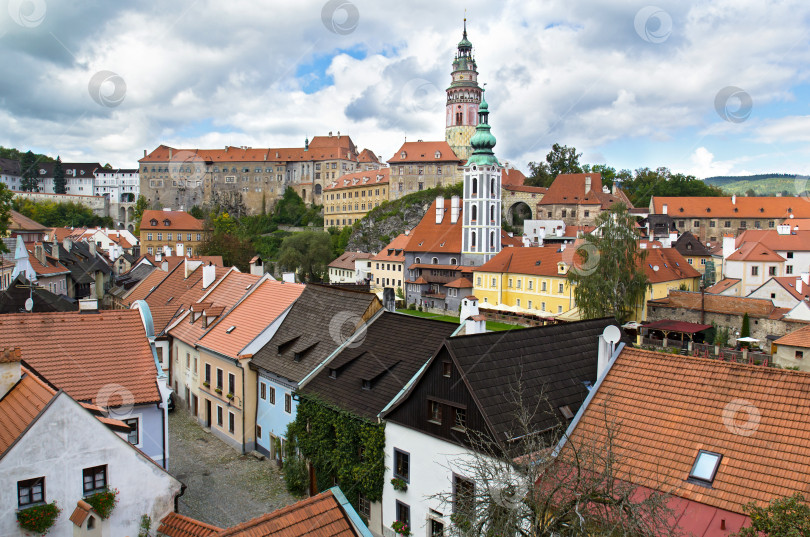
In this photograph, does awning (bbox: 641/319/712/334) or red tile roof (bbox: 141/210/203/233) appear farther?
red tile roof (bbox: 141/210/203/233)

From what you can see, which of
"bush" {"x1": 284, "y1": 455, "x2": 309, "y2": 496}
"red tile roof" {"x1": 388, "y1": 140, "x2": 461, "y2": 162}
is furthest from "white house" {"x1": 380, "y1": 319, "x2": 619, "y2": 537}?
"red tile roof" {"x1": 388, "y1": 140, "x2": 461, "y2": 162}

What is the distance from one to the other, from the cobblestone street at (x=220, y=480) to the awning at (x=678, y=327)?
97.6 feet

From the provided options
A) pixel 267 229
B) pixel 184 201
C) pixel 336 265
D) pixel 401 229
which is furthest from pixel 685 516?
pixel 184 201

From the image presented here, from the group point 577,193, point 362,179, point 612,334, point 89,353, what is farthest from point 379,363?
point 362,179

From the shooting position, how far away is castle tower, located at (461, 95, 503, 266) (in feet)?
223

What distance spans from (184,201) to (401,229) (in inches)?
2480

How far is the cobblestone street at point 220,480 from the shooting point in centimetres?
1758

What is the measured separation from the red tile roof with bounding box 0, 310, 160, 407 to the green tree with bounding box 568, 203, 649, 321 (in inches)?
1233

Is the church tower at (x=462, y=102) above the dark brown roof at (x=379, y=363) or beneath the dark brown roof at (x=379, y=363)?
above

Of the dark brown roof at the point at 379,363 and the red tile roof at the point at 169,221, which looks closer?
the dark brown roof at the point at 379,363

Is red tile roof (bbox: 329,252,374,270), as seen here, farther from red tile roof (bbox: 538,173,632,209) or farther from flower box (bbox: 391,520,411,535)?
flower box (bbox: 391,520,411,535)

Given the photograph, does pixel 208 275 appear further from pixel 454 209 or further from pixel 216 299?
pixel 454 209

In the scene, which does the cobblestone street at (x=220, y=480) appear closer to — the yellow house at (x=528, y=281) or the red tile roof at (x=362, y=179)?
the yellow house at (x=528, y=281)

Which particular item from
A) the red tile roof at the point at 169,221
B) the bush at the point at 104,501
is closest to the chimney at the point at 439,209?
the red tile roof at the point at 169,221
